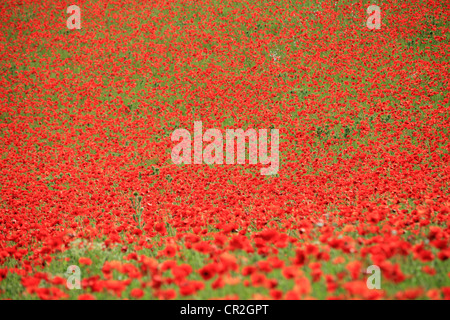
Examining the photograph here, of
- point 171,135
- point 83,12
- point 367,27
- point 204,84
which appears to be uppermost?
point 83,12

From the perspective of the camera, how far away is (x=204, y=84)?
1540cm

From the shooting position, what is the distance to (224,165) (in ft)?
33.0

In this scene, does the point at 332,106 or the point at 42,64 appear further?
the point at 42,64

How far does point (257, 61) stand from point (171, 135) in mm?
6671

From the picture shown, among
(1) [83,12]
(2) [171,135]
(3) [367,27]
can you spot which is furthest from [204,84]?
(1) [83,12]

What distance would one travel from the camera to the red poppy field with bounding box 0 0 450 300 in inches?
115

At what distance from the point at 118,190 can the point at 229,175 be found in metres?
3.20

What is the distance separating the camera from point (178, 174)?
9.37 meters

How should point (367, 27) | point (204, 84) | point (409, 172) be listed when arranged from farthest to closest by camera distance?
point (367, 27), point (204, 84), point (409, 172)

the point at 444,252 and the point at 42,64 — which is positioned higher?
the point at 42,64

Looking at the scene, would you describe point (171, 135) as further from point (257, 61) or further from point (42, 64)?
point (42, 64)

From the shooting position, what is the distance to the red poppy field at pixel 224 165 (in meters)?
2.93

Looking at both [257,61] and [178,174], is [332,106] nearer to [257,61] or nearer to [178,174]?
[257,61]
